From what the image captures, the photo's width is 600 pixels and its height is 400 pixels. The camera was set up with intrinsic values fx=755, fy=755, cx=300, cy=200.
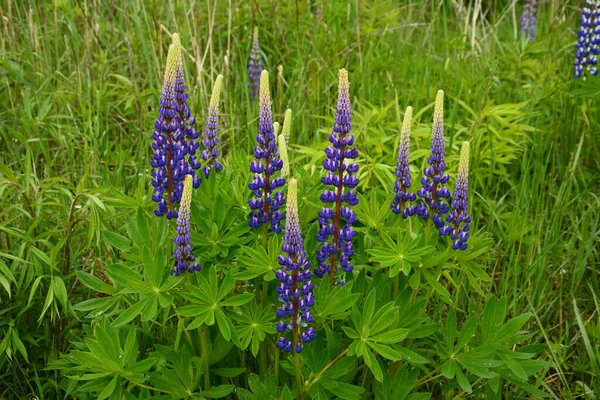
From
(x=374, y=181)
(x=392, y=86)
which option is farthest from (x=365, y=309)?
(x=392, y=86)

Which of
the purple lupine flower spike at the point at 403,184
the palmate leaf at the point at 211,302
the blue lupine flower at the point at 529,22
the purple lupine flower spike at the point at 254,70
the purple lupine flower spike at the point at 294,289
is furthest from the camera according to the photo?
the blue lupine flower at the point at 529,22

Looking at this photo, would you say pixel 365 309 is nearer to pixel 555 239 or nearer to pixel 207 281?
pixel 207 281

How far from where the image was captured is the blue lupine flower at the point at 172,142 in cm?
228

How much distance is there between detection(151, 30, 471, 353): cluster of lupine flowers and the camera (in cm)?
217

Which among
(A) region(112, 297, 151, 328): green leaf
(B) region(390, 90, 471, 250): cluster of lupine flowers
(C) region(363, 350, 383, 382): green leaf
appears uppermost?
(B) region(390, 90, 471, 250): cluster of lupine flowers

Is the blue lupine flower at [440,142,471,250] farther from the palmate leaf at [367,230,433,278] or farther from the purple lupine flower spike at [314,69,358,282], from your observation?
the purple lupine flower spike at [314,69,358,282]

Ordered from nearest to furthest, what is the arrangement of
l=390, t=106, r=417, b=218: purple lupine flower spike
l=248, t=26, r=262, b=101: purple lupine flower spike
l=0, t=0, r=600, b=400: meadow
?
l=0, t=0, r=600, b=400: meadow < l=390, t=106, r=417, b=218: purple lupine flower spike < l=248, t=26, r=262, b=101: purple lupine flower spike

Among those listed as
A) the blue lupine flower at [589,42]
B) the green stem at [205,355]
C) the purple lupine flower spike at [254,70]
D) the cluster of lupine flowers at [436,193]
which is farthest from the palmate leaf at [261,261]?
the blue lupine flower at [589,42]

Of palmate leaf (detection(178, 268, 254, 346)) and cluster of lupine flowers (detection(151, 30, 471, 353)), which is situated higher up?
cluster of lupine flowers (detection(151, 30, 471, 353))

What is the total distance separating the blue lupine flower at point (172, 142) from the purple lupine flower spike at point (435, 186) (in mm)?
748

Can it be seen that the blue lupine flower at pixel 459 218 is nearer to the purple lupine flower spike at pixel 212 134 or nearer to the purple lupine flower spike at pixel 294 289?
the purple lupine flower spike at pixel 294 289

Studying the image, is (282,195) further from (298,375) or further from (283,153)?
(298,375)

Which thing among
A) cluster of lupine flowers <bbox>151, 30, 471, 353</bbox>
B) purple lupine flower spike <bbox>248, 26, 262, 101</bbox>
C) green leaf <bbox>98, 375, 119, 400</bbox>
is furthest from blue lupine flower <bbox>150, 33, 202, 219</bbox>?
purple lupine flower spike <bbox>248, 26, 262, 101</bbox>

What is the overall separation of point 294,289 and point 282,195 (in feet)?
1.18
